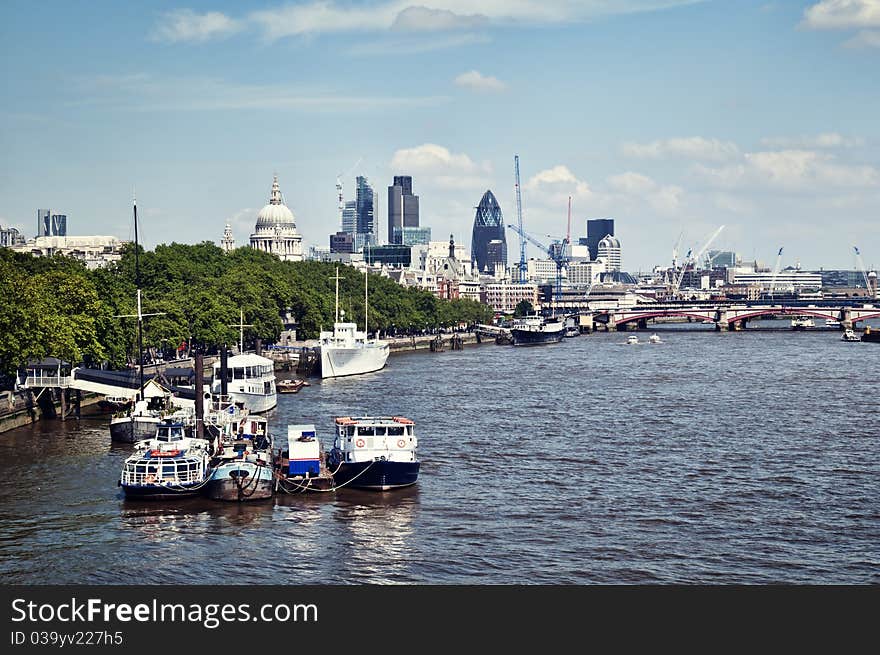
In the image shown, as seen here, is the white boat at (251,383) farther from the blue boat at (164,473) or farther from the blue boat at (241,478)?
the blue boat at (164,473)

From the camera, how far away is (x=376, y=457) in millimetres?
42531

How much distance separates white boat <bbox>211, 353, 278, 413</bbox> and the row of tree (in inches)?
269

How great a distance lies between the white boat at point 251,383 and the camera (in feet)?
215

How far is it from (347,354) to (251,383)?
3065 centimetres

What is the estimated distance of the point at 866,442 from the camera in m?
54.3

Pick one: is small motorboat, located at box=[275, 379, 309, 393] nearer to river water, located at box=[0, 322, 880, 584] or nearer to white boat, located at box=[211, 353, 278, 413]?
white boat, located at box=[211, 353, 278, 413]

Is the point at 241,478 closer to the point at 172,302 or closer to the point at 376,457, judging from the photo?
the point at 376,457

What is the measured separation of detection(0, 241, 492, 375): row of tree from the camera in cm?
6056

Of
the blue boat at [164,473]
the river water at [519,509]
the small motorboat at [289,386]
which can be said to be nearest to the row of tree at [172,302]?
the river water at [519,509]

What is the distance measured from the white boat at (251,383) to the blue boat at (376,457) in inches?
781

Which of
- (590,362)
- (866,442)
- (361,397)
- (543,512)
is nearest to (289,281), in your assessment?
(590,362)

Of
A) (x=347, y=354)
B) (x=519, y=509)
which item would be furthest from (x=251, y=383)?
(x=519, y=509)

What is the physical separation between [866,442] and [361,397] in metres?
31.7

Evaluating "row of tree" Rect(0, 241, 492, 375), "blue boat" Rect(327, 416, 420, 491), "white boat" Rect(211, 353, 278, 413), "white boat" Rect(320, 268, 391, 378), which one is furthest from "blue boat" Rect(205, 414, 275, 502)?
"white boat" Rect(320, 268, 391, 378)
